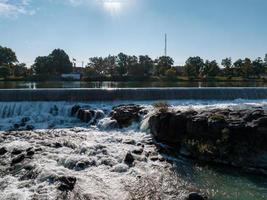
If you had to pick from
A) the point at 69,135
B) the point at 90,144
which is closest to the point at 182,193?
the point at 90,144

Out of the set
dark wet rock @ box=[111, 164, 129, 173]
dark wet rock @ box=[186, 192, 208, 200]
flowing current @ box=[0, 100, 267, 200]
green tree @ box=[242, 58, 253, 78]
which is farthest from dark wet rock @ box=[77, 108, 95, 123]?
green tree @ box=[242, 58, 253, 78]

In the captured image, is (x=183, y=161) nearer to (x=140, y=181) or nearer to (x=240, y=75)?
(x=140, y=181)

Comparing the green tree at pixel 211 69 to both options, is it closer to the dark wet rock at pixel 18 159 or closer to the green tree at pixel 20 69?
the green tree at pixel 20 69

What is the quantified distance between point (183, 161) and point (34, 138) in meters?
9.12

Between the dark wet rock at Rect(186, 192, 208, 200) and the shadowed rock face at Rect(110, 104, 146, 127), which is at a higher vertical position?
the shadowed rock face at Rect(110, 104, 146, 127)

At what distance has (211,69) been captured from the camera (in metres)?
80.5

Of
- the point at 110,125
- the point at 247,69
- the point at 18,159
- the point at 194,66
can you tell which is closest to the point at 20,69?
the point at 194,66

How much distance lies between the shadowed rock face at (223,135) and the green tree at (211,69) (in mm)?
66310

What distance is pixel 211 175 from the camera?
43.9 feet

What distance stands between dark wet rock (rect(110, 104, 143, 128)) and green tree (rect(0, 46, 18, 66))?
7057cm

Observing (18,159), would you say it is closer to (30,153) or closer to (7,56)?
(30,153)

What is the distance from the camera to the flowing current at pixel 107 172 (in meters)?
11.4

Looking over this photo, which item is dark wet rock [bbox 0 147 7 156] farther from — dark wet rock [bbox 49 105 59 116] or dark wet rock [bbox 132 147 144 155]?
dark wet rock [bbox 49 105 59 116]

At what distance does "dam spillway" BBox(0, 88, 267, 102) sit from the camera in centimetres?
2694
